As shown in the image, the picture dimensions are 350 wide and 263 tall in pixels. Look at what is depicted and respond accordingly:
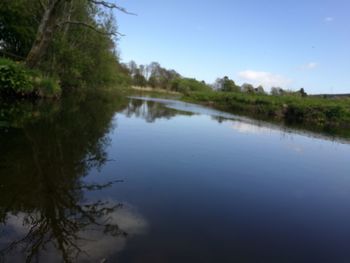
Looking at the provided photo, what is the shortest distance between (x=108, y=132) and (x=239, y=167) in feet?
16.0

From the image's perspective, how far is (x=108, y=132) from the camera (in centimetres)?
1111

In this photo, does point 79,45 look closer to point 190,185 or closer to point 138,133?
point 138,133

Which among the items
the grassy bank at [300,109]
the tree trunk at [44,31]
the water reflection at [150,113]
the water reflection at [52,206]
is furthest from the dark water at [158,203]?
the grassy bank at [300,109]

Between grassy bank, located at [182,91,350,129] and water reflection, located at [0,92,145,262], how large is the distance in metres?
20.3

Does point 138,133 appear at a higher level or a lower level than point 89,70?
lower

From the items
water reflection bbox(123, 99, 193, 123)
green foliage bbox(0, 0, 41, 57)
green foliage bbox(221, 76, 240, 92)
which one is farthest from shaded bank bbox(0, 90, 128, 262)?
green foliage bbox(221, 76, 240, 92)

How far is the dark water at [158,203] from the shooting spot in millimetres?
3678

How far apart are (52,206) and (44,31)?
58.3ft

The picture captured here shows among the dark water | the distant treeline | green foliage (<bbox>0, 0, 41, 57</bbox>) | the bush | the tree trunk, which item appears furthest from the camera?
the distant treeline

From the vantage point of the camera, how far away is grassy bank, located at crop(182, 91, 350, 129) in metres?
27.2

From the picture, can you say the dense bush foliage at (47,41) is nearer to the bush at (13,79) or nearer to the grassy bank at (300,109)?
the bush at (13,79)

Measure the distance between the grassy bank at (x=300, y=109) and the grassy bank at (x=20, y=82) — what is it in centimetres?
1738

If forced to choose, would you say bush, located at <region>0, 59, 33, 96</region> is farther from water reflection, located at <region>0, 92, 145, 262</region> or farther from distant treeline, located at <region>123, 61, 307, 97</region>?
distant treeline, located at <region>123, 61, 307, 97</region>

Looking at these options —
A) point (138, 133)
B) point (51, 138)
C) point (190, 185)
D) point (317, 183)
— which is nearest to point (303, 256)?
point (190, 185)
